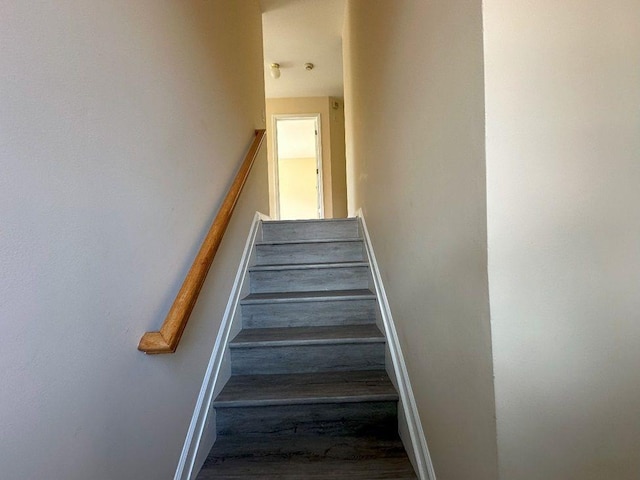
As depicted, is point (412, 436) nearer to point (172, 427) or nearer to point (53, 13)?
point (172, 427)

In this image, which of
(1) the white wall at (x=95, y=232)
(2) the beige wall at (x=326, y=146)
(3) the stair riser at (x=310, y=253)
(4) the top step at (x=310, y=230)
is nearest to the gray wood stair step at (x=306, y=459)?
(1) the white wall at (x=95, y=232)

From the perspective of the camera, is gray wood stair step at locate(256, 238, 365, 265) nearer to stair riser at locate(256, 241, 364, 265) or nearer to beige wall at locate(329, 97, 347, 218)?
stair riser at locate(256, 241, 364, 265)

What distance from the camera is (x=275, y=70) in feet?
14.0

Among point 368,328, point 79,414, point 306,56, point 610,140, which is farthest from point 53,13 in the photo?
point 306,56

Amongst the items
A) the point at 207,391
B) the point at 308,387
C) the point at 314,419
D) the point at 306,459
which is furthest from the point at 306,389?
the point at 207,391

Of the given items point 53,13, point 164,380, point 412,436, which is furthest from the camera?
point 412,436

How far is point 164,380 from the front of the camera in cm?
107

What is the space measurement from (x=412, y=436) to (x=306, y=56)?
416cm

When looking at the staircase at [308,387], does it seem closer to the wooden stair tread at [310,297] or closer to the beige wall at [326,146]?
the wooden stair tread at [310,297]

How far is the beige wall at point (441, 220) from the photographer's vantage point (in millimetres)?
696

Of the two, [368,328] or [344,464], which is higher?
[368,328]

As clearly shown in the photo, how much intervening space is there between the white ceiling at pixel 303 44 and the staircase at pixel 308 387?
2.51 metres

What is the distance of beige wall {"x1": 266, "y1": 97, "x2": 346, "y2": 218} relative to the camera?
5.29 metres

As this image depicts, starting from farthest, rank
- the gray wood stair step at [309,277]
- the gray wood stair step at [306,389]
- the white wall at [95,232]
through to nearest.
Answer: the gray wood stair step at [309,277] < the gray wood stair step at [306,389] < the white wall at [95,232]
